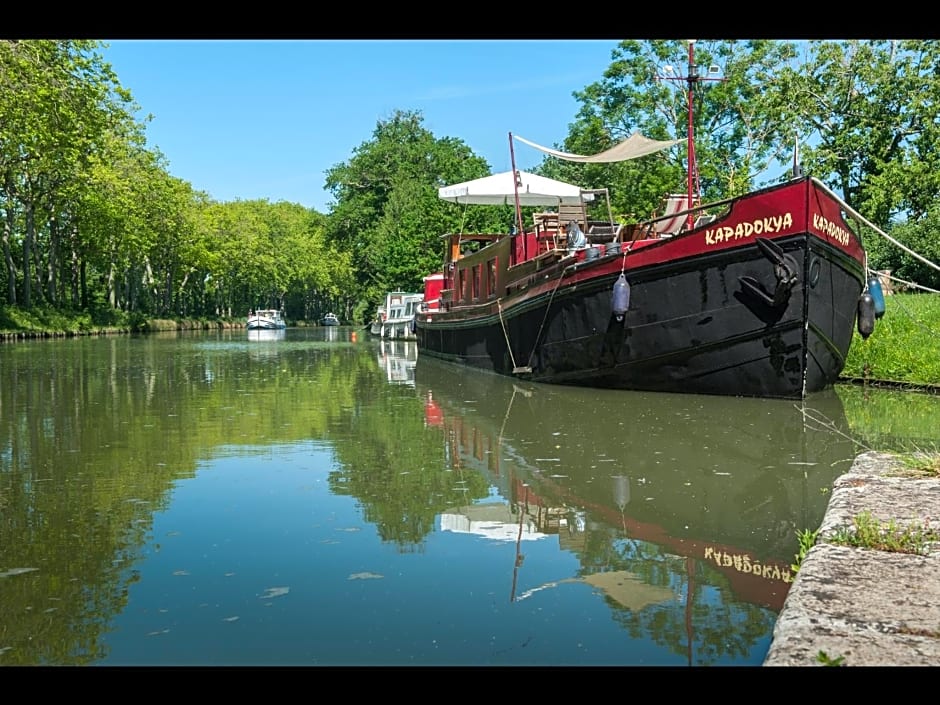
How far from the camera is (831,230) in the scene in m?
11.8

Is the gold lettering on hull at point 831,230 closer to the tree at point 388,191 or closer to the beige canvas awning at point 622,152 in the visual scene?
the beige canvas awning at point 622,152

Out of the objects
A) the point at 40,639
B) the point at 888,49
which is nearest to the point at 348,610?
the point at 40,639

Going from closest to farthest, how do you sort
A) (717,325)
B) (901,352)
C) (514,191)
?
(717,325), (901,352), (514,191)

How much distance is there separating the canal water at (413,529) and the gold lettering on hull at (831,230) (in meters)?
2.15

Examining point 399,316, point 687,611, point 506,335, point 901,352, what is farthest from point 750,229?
point 399,316

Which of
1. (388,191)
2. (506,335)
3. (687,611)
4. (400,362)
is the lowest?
(687,611)

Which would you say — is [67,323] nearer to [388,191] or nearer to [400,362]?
[388,191]

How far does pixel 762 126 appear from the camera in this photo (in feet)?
106

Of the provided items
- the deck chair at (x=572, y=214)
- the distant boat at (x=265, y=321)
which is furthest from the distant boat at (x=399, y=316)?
the distant boat at (x=265, y=321)

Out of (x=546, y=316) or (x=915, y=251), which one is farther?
(x=915, y=251)

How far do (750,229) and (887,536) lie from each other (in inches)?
323
